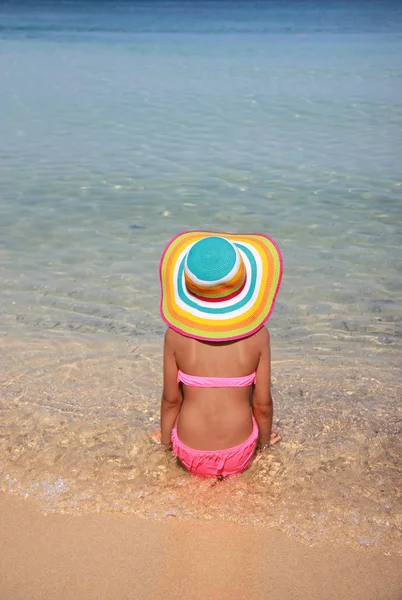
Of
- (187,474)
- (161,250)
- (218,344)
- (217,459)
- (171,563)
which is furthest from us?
(161,250)

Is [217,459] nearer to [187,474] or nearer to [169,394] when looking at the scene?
[187,474]

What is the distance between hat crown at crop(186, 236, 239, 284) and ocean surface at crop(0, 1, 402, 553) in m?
1.00

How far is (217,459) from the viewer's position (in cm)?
301

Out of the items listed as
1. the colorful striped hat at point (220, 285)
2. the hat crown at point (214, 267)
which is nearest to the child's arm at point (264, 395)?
the colorful striped hat at point (220, 285)

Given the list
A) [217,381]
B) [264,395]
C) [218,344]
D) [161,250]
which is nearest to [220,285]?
[218,344]

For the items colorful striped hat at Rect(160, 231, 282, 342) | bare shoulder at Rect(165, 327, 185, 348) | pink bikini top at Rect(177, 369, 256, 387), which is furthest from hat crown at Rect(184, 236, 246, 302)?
pink bikini top at Rect(177, 369, 256, 387)

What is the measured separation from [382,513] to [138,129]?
9169 mm

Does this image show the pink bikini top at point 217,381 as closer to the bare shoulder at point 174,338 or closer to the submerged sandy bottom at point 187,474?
the bare shoulder at point 174,338

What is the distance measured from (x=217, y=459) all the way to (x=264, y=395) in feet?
1.16

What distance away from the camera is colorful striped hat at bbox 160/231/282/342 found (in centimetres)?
269

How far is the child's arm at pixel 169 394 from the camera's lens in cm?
298

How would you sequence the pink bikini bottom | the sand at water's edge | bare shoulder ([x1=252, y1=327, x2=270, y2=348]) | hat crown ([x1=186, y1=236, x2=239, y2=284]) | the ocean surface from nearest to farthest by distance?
the sand at water's edge < hat crown ([x1=186, y1=236, x2=239, y2=284]) < bare shoulder ([x1=252, y1=327, x2=270, y2=348]) < the pink bikini bottom < the ocean surface

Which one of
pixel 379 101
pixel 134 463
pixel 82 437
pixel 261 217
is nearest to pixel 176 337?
pixel 134 463

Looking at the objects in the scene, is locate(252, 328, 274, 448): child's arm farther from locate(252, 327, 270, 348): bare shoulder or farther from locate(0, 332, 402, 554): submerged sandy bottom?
locate(0, 332, 402, 554): submerged sandy bottom
